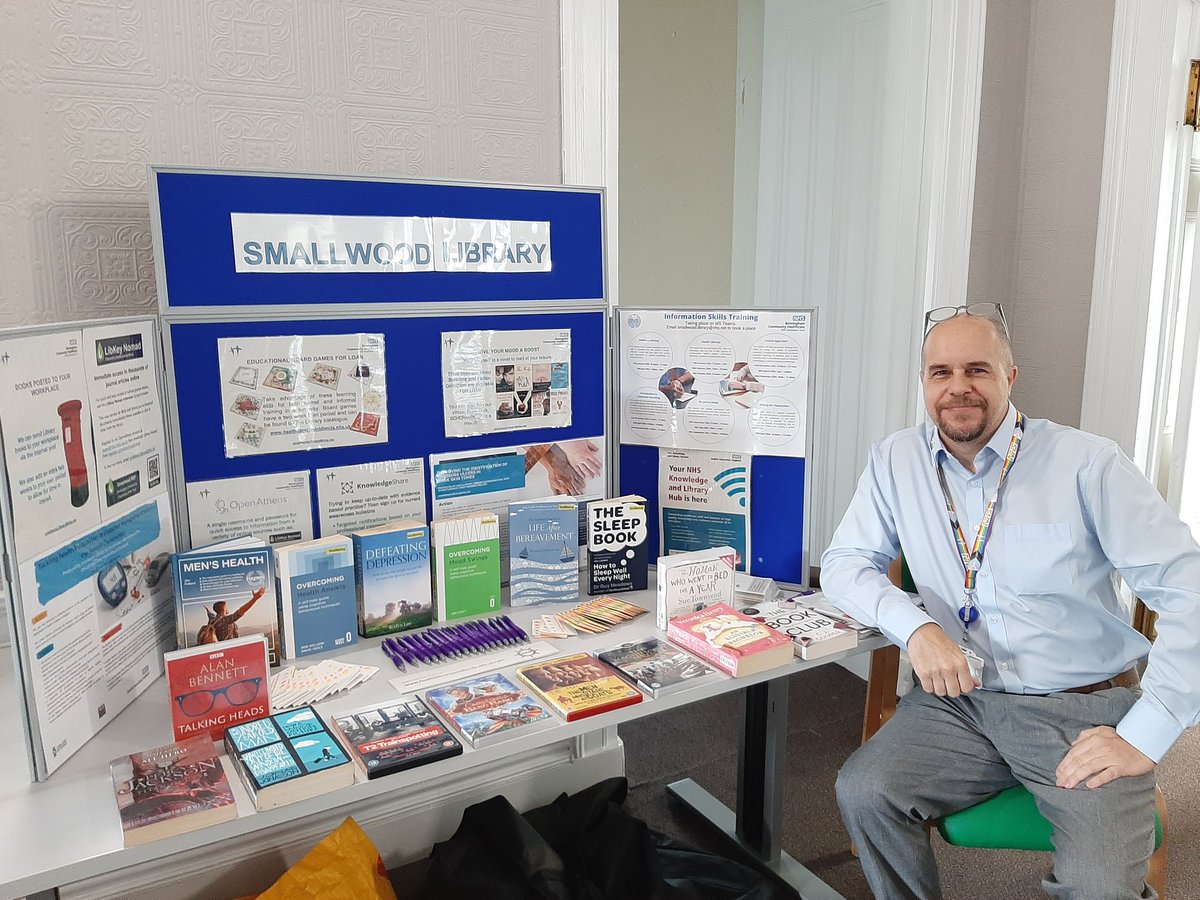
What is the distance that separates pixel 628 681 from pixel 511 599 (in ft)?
1.43

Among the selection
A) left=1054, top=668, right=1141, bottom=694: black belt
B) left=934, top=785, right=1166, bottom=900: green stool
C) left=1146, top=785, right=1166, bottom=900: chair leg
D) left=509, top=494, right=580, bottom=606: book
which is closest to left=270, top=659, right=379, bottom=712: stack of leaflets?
left=509, top=494, right=580, bottom=606: book

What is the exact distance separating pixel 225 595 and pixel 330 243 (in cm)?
73

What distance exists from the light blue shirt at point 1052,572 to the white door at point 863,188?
0.80 metres

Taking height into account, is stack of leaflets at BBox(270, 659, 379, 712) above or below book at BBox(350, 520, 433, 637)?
below

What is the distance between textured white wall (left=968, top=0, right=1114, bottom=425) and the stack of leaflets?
2374mm

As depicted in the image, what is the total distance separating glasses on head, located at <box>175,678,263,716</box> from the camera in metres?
1.37

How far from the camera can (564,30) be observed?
213 centimetres

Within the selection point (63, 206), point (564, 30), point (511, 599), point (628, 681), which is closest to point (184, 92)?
point (63, 206)

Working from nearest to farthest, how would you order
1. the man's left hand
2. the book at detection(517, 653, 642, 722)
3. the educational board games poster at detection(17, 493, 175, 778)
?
the educational board games poster at detection(17, 493, 175, 778) < the book at detection(517, 653, 642, 722) < the man's left hand

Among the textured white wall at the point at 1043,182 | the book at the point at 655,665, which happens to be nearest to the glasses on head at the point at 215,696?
the book at the point at 655,665

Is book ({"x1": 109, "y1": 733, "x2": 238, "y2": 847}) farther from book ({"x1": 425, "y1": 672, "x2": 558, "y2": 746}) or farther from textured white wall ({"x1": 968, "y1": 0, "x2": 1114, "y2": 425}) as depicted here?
textured white wall ({"x1": 968, "y1": 0, "x2": 1114, "y2": 425})

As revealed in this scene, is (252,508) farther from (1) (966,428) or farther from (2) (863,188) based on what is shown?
(2) (863,188)

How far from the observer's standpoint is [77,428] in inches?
54.1

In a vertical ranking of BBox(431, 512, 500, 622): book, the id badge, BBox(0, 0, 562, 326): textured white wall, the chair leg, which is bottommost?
the chair leg
